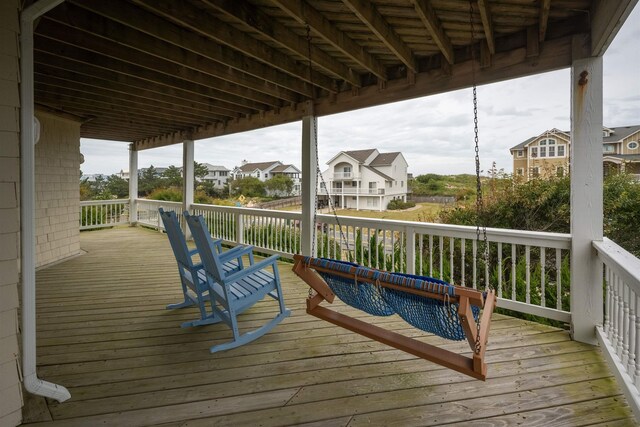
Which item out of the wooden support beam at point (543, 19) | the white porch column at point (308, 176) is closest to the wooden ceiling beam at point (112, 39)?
the white porch column at point (308, 176)

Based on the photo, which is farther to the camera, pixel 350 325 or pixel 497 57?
pixel 497 57

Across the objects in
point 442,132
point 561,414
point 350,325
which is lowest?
point 561,414

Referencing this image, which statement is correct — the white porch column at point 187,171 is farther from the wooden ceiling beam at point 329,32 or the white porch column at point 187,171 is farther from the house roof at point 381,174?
the wooden ceiling beam at point 329,32

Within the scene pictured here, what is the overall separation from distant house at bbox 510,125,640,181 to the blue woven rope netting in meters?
3.70

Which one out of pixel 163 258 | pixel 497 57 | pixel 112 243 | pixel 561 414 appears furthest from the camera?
pixel 112 243

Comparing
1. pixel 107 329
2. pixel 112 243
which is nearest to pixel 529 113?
pixel 107 329

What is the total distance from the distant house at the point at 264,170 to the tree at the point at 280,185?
15 centimetres

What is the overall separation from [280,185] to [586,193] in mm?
6652

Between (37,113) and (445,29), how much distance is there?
6.19 meters

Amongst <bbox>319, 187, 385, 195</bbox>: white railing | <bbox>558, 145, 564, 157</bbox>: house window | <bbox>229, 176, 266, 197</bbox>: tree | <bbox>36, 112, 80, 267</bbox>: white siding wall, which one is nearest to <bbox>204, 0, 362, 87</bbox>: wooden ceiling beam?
<bbox>319, 187, 385, 195</bbox>: white railing

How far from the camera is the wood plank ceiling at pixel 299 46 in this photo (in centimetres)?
262

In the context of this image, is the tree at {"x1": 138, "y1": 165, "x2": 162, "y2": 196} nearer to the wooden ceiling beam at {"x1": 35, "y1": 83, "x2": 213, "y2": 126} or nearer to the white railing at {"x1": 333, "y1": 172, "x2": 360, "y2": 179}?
the wooden ceiling beam at {"x1": 35, "y1": 83, "x2": 213, "y2": 126}

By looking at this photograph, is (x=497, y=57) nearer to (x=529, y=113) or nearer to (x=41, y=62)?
(x=529, y=113)

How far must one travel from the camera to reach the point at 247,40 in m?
3.18
